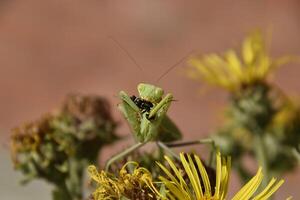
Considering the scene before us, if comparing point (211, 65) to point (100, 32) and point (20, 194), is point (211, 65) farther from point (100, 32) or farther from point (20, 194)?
point (100, 32)

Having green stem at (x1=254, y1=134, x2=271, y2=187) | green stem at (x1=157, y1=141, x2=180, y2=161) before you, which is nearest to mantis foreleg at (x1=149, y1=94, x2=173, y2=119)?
green stem at (x1=157, y1=141, x2=180, y2=161)

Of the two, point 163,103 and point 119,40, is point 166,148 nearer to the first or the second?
point 163,103

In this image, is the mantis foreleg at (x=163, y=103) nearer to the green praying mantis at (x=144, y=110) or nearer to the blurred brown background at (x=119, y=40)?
the green praying mantis at (x=144, y=110)

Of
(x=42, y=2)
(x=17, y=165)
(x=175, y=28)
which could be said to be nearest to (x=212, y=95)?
(x=175, y=28)

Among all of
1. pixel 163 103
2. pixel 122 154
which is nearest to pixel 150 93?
pixel 163 103

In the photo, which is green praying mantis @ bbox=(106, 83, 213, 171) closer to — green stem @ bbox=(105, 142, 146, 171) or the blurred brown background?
green stem @ bbox=(105, 142, 146, 171)

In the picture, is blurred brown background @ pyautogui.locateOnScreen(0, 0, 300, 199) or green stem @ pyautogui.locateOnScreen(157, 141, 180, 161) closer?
green stem @ pyautogui.locateOnScreen(157, 141, 180, 161)

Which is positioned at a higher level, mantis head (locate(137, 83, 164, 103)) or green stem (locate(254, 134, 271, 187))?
mantis head (locate(137, 83, 164, 103))

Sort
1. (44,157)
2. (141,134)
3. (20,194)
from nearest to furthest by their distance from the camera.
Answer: (141,134) < (44,157) < (20,194)
